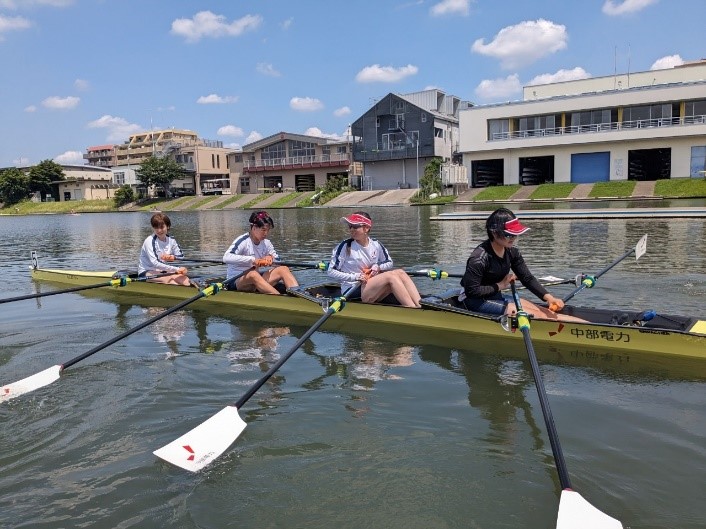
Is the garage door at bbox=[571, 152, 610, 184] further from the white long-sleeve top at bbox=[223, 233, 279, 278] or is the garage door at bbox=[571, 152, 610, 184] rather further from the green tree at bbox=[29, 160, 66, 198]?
the green tree at bbox=[29, 160, 66, 198]

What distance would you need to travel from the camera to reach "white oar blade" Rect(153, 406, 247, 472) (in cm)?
450

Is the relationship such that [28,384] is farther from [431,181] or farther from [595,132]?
[595,132]

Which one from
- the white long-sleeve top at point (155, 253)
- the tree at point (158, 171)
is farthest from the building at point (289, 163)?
the white long-sleeve top at point (155, 253)

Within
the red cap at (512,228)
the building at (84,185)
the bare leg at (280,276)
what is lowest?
the bare leg at (280,276)

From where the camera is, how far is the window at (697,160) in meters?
42.7

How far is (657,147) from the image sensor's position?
44.2 meters

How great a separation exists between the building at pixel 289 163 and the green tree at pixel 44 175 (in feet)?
104

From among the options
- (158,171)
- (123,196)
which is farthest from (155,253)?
(123,196)

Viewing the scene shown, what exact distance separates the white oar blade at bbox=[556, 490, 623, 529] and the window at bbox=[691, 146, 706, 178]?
4749cm

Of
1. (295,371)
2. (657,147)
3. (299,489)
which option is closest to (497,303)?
(295,371)

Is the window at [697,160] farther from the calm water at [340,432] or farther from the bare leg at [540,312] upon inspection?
the bare leg at [540,312]

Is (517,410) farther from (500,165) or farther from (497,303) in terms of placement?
(500,165)

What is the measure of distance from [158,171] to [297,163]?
64.2ft

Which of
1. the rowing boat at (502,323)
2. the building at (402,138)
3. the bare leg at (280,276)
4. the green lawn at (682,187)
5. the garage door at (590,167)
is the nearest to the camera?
the rowing boat at (502,323)
